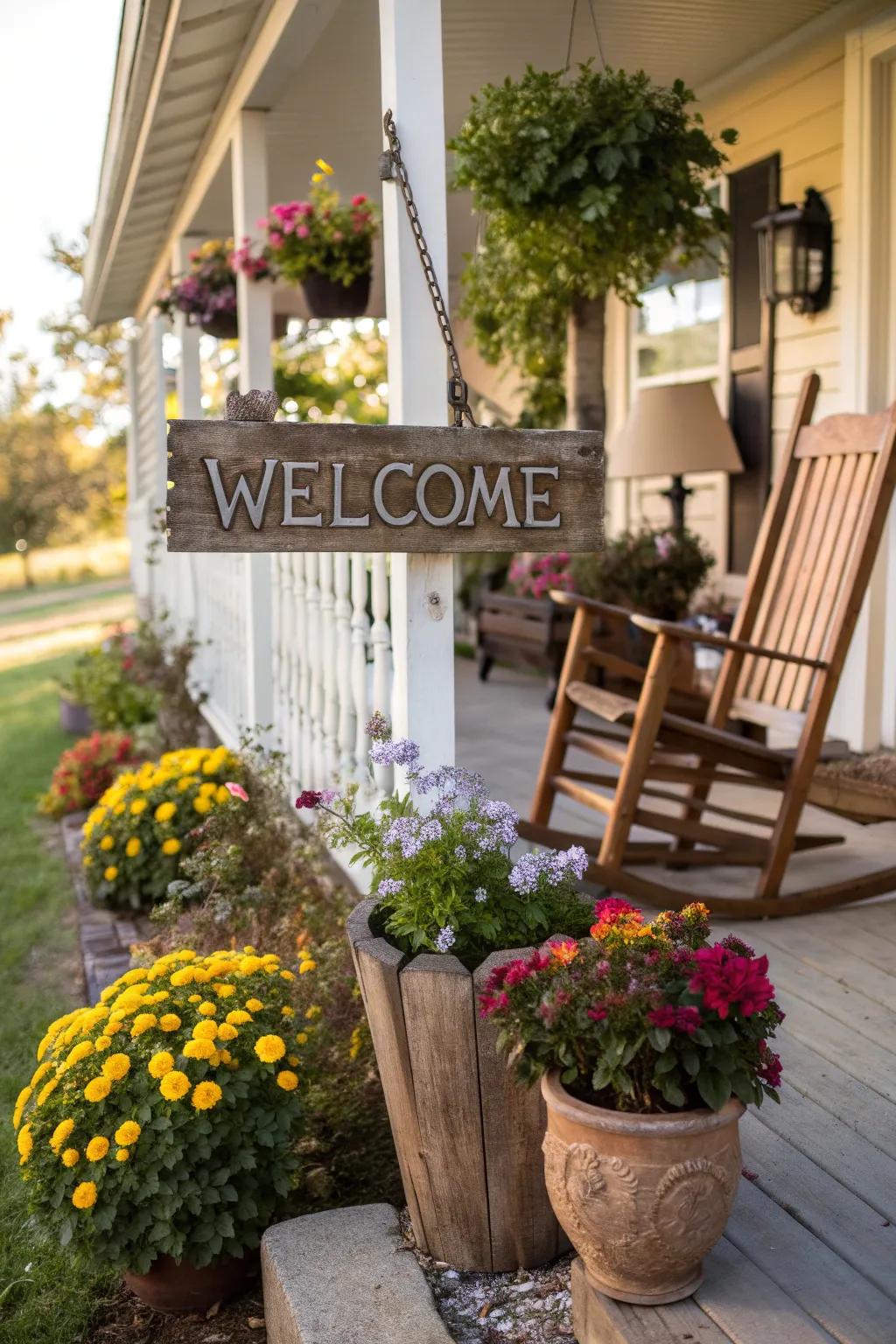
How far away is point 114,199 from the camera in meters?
5.54

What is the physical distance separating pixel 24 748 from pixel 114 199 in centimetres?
360

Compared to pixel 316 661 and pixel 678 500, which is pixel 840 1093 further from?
pixel 678 500

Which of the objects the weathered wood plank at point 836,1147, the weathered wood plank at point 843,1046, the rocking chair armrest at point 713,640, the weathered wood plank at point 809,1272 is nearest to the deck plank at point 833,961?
the weathered wood plank at point 843,1046

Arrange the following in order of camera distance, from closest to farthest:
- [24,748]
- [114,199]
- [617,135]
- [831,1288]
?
[831,1288], [617,135], [114,199], [24,748]

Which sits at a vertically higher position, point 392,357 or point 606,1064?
point 392,357

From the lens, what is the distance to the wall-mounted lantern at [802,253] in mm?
4562

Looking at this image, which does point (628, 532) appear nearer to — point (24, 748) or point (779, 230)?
point (779, 230)

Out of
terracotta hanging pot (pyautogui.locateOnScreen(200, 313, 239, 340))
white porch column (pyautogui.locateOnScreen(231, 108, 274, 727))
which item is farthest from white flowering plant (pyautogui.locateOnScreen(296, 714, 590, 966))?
terracotta hanging pot (pyautogui.locateOnScreen(200, 313, 239, 340))

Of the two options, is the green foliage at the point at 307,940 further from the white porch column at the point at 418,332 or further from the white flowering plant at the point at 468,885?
the white porch column at the point at 418,332

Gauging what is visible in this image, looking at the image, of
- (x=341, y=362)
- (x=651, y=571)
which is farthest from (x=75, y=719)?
(x=341, y=362)

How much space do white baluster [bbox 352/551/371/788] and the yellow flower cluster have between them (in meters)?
0.87

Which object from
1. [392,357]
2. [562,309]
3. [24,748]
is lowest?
[24,748]

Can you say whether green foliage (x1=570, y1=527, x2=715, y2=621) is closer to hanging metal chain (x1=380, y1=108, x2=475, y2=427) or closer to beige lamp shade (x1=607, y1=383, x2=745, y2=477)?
beige lamp shade (x1=607, y1=383, x2=745, y2=477)

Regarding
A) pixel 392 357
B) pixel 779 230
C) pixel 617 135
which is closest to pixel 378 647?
pixel 392 357
